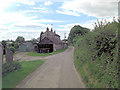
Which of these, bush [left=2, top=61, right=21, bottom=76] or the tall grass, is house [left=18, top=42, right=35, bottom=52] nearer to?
bush [left=2, top=61, right=21, bottom=76]

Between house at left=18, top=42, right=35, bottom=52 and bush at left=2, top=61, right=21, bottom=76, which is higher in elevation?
house at left=18, top=42, right=35, bottom=52

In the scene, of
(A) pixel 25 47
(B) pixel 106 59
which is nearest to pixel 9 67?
(B) pixel 106 59

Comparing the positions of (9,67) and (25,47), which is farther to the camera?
(25,47)

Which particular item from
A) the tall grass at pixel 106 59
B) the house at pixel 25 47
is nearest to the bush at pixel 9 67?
the tall grass at pixel 106 59

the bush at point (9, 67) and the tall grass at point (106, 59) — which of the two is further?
the bush at point (9, 67)

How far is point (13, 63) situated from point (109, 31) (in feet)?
25.9

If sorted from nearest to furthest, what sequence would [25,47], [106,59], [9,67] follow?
[106,59] < [9,67] < [25,47]

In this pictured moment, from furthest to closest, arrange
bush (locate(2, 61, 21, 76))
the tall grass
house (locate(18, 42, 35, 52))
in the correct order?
house (locate(18, 42, 35, 52)) < bush (locate(2, 61, 21, 76)) < the tall grass

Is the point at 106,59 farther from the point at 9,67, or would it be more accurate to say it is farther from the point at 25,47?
the point at 25,47

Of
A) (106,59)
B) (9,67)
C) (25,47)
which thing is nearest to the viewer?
(106,59)

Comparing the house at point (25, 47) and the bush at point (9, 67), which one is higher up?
the house at point (25, 47)

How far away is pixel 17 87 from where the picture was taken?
6820mm

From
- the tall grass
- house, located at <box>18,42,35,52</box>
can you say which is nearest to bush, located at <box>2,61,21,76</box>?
the tall grass

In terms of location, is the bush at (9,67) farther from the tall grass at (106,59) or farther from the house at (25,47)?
the house at (25,47)
